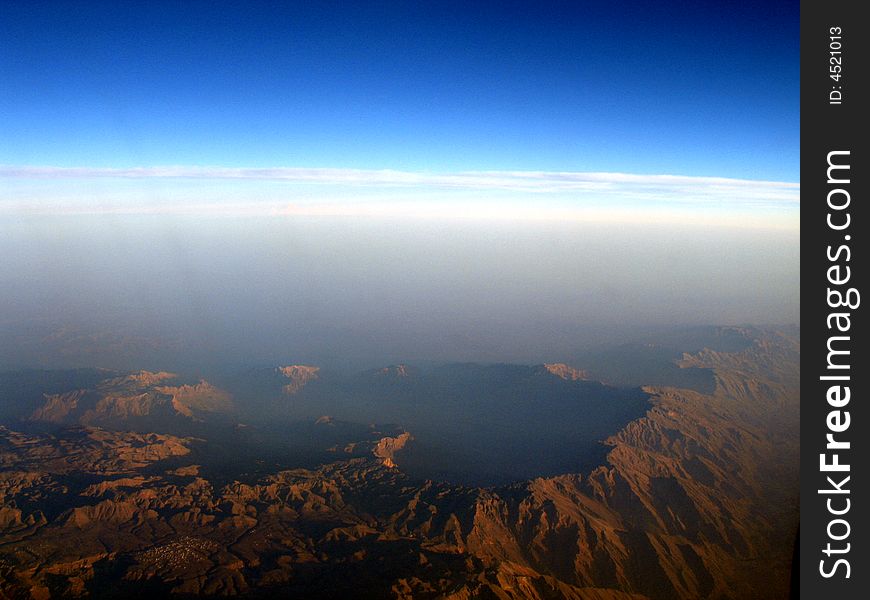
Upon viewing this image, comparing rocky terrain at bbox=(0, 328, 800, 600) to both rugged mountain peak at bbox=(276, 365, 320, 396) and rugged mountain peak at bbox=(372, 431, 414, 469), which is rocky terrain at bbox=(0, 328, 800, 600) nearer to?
rugged mountain peak at bbox=(372, 431, 414, 469)

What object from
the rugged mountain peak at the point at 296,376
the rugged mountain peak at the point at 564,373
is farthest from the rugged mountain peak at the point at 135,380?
the rugged mountain peak at the point at 564,373

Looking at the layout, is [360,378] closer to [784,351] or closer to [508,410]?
[508,410]

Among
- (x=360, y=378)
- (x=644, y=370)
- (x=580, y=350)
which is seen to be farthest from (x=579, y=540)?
(x=580, y=350)

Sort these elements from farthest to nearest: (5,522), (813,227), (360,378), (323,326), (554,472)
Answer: (323,326)
(360,378)
(554,472)
(5,522)
(813,227)

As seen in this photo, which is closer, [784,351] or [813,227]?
[813,227]

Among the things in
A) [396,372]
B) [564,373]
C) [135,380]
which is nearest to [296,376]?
[396,372]

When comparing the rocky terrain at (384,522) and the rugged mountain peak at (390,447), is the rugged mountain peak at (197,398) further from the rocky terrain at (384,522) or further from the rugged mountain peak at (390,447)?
the rugged mountain peak at (390,447)
